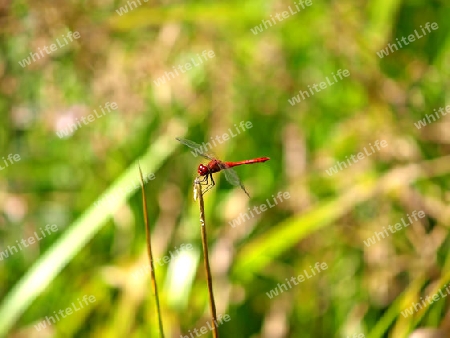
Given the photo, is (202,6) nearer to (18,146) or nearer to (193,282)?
(18,146)

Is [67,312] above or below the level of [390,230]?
above

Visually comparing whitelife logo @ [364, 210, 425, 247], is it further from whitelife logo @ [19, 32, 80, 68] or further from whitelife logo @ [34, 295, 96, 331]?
whitelife logo @ [19, 32, 80, 68]

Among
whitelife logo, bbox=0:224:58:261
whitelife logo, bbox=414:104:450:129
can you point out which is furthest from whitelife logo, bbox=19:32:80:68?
whitelife logo, bbox=414:104:450:129

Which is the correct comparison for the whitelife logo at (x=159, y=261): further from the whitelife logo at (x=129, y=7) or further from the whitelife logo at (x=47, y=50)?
the whitelife logo at (x=129, y=7)

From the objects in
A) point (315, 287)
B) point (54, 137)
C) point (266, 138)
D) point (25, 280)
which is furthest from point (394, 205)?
Result: point (54, 137)

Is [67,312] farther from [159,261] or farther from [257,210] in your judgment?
[257,210]

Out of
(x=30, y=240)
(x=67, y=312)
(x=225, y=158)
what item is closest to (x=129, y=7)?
(x=225, y=158)

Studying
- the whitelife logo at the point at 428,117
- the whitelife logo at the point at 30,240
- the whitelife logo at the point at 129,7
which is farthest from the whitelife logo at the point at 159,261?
the whitelife logo at the point at 129,7

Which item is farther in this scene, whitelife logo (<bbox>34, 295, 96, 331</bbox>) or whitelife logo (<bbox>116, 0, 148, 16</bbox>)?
whitelife logo (<bbox>116, 0, 148, 16</bbox>)
